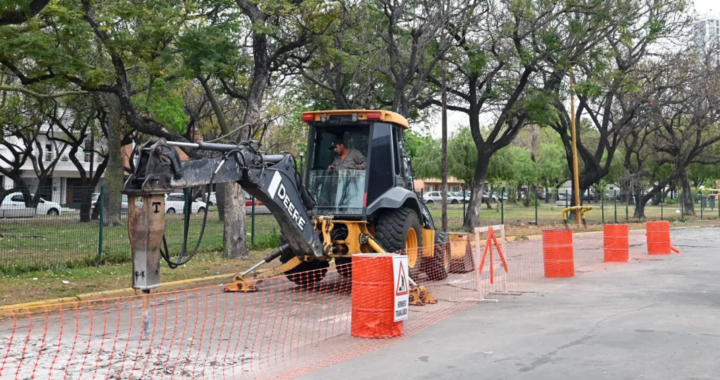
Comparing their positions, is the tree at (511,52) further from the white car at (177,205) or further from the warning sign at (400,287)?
the warning sign at (400,287)

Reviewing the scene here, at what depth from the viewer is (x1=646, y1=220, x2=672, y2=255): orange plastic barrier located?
20.9 metres

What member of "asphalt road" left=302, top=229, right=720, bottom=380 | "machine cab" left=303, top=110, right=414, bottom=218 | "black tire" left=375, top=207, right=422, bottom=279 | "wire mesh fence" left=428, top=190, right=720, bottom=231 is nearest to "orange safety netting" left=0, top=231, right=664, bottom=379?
"asphalt road" left=302, top=229, right=720, bottom=380

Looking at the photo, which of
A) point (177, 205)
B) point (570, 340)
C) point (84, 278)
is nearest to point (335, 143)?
point (84, 278)

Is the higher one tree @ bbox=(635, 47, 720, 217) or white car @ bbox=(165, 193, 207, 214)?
tree @ bbox=(635, 47, 720, 217)

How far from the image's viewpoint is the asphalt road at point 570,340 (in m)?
7.36

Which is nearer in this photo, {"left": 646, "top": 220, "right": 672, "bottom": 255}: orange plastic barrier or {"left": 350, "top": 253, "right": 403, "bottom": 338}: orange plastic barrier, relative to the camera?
{"left": 350, "top": 253, "right": 403, "bottom": 338}: orange plastic barrier

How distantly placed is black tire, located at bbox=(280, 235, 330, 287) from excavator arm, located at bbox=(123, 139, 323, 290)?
5.71 ft

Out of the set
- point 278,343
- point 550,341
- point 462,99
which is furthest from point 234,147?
point 462,99

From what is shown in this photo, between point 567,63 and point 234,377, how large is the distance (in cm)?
2271

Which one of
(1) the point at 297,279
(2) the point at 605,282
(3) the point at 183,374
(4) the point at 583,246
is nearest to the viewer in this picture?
(3) the point at 183,374

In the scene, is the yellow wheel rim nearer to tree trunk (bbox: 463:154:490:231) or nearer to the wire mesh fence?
tree trunk (bbox: 463:154:490:231)

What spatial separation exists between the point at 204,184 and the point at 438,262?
7541mm

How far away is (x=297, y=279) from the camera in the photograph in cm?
1368

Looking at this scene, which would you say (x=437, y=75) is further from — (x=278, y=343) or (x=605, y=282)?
(x=278, y=343)
